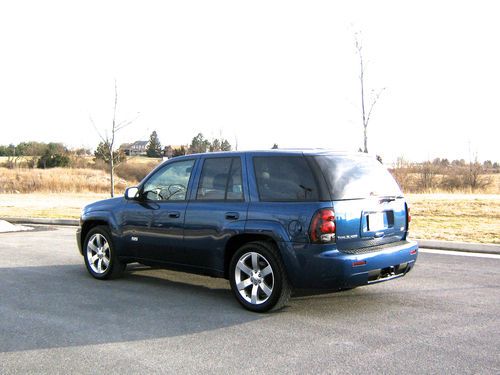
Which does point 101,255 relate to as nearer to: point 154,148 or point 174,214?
point 174,214

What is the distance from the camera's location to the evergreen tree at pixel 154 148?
283ft

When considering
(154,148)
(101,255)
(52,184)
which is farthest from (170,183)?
(154,148)

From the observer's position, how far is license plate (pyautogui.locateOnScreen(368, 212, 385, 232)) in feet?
18.7

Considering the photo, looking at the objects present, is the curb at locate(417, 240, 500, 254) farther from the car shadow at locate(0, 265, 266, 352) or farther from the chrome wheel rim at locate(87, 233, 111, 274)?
the chrome wheel rim at locate(87, 233, 111, 274)

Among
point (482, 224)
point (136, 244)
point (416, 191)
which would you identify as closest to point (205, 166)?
point (136, 244)

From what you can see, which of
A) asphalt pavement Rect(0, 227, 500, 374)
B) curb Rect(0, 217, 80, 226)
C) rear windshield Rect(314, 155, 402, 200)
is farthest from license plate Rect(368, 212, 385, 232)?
curb Rect(0, 217, 80, 226)

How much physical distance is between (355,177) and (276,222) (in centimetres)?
101

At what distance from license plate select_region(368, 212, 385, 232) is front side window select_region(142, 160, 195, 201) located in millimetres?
2291

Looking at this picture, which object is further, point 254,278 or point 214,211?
point 214,211

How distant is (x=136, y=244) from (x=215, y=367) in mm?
3183

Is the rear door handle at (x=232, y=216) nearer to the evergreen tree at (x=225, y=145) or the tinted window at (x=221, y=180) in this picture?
the tinted window at (x=221, y=180)

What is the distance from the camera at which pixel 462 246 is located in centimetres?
1041

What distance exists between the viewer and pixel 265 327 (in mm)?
5266

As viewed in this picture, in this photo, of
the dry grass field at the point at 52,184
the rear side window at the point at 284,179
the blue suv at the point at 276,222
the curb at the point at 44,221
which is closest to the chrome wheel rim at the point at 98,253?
the blue suv at the point at 276,222
